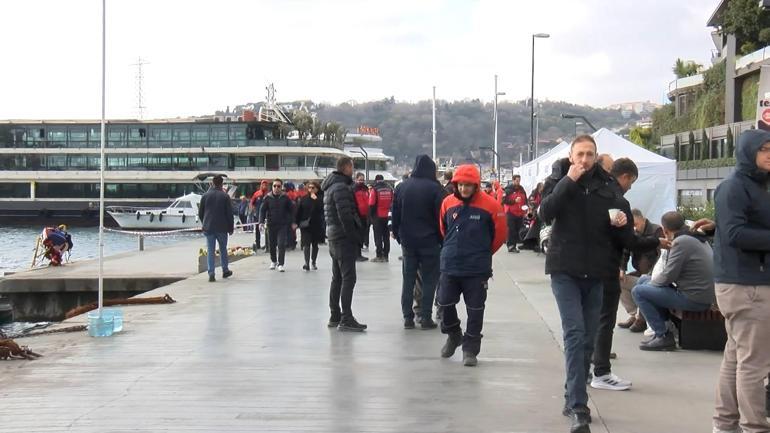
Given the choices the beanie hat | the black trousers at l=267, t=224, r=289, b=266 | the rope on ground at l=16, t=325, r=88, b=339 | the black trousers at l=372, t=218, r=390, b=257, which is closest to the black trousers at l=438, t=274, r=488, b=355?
the beanie hat

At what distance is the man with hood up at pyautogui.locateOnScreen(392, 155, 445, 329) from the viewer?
9.48 metres

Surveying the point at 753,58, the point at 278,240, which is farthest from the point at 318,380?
the point at 753,58

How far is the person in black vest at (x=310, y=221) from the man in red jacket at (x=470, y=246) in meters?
9.44

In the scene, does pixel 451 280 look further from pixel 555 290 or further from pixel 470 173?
pixel 555 290

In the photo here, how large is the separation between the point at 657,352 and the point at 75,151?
60561mm

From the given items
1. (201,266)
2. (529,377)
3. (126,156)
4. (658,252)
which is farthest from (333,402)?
(126,156)

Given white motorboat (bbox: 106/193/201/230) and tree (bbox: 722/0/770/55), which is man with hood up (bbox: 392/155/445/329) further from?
tree (bbox: 722/0/770/55)

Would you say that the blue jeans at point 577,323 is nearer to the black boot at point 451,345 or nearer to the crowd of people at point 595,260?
the crowd of people at point 595,260

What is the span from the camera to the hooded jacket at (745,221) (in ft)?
16.1

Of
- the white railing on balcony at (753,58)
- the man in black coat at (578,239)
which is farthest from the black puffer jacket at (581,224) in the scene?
the white railing on balcony at (753,58)

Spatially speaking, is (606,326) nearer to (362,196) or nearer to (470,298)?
(470,298)

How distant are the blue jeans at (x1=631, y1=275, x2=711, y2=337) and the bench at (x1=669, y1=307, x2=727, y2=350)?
0.42 ft

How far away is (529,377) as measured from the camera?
7.14 metres

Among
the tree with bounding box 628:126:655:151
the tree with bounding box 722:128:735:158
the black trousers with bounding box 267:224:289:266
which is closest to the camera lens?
the black trousers with bounding box 267:224:289:266
